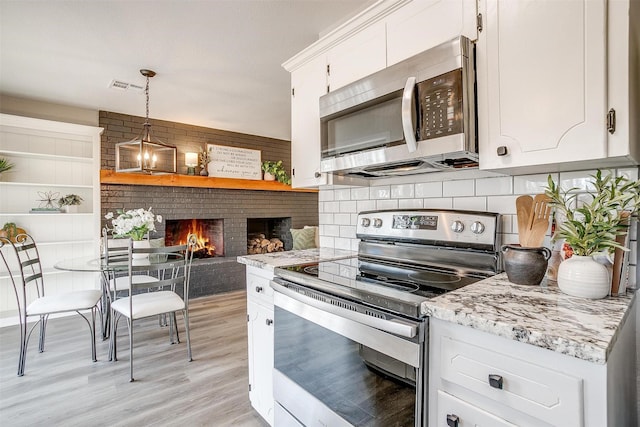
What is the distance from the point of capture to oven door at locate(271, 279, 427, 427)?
987 mm

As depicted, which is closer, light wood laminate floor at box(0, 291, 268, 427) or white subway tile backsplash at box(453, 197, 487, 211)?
white subway tile backsplash at box(453, 197, 487, 211)

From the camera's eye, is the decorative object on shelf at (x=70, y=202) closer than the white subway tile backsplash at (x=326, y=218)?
No

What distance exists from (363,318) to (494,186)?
0.90 m

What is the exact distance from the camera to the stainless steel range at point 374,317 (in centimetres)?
101

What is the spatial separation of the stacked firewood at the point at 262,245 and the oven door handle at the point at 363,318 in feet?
13.8

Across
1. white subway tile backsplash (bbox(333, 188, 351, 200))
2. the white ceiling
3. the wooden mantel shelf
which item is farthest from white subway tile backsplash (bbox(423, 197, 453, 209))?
the wooden mantel shelf

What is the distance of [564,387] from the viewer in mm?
720

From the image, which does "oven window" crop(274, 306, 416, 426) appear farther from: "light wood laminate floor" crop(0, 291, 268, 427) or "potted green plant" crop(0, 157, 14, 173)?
"potted green plant" crop(0, 157, 14, 173)

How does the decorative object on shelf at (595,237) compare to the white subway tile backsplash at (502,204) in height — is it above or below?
below

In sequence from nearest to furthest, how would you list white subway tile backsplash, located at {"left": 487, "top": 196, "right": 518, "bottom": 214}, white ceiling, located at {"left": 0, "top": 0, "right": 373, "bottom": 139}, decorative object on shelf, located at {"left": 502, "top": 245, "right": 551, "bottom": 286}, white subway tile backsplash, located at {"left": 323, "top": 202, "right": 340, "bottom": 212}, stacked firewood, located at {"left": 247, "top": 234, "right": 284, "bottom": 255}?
decorative object on shelf, located at {"left": 502, "top": 245, "right": 551, "bottom": 286}
white subway tile backsplash, located at {"left": 487, "top": 196, "right": 518, "bottom": 214}
white ceiling, located at {"left": 0, "top": 0, "right": 373, "bottom": 139}
white subway tile backsplash, located at {"left": 323, "top": 202, "right": 340, "bottom": 212}
stacked firewood, located at {"left": 247, "top": 234, "right": 284, "bottom": 255}

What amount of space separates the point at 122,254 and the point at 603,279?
3.16 m

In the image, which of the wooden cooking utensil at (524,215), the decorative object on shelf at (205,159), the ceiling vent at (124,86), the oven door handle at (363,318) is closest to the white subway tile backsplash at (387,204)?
the wooden cooking utensil at (524,215)

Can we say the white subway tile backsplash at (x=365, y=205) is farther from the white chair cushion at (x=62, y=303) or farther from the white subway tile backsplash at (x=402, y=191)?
the white chair cushion at (x=62, y=303)

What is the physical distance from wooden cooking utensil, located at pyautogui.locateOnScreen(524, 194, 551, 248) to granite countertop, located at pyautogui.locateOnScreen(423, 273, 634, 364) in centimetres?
17
